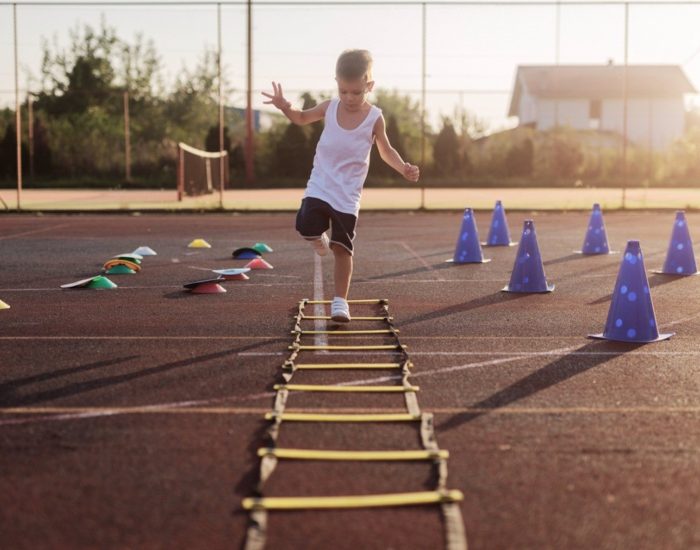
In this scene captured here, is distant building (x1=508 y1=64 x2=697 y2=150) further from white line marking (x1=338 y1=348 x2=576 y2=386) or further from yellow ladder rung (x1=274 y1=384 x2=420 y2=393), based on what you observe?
yellow ladder rung (x1=274 y1=384 x2=420 y2=393)

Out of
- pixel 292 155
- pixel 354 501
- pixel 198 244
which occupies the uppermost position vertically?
pixel 292 155

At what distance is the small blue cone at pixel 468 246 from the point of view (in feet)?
41.3

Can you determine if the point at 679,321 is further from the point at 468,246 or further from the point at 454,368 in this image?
the point at 468,246

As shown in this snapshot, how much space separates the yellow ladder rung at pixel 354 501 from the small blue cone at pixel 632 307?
12.0ft

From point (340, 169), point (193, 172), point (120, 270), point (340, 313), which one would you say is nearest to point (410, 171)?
point (340, 169)

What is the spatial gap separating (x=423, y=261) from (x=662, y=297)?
381 centimetres

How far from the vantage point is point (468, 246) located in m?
12.7

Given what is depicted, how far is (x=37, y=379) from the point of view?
579 cm

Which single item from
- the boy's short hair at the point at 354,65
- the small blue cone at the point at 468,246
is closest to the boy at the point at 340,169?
the boy's short hair at the point at 354,65

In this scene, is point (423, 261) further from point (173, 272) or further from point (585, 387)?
point (585, 387)

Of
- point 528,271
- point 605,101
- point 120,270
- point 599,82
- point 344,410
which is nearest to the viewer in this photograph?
point 344,410

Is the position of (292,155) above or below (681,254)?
above

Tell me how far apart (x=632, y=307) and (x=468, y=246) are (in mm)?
5602

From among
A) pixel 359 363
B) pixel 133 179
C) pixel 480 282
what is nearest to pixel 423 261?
pixel 480 282
